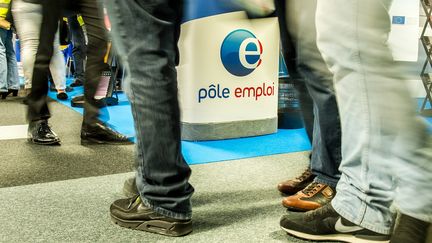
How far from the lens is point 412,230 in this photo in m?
0.76

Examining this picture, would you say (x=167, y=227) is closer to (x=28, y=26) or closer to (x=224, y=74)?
(x=224, y=74)

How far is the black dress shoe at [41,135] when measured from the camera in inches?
85.5

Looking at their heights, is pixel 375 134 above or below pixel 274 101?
above

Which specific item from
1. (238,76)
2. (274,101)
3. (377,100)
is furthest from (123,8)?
(274,101)

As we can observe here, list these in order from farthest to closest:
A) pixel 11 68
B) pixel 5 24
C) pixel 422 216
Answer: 1. pixel 11 68
2. pixel 5 24
3. pixel 422 216

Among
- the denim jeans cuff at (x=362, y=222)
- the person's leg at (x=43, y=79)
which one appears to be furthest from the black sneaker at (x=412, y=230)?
the person's leg at (x=43, y=79)

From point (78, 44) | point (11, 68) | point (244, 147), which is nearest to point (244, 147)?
point (244, 147)

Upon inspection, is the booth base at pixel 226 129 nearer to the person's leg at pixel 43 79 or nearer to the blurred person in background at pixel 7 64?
the person's leg at pixel 43 79

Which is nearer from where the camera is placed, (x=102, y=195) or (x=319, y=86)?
(x=319, y=86)

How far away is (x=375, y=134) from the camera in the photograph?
2.58ft

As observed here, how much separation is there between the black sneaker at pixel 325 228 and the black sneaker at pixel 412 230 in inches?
7.1

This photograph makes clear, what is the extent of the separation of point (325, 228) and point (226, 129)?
4.50 ft

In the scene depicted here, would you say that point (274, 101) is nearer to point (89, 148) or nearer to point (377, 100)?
point (89, 148)

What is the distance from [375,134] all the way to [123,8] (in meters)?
0.61
